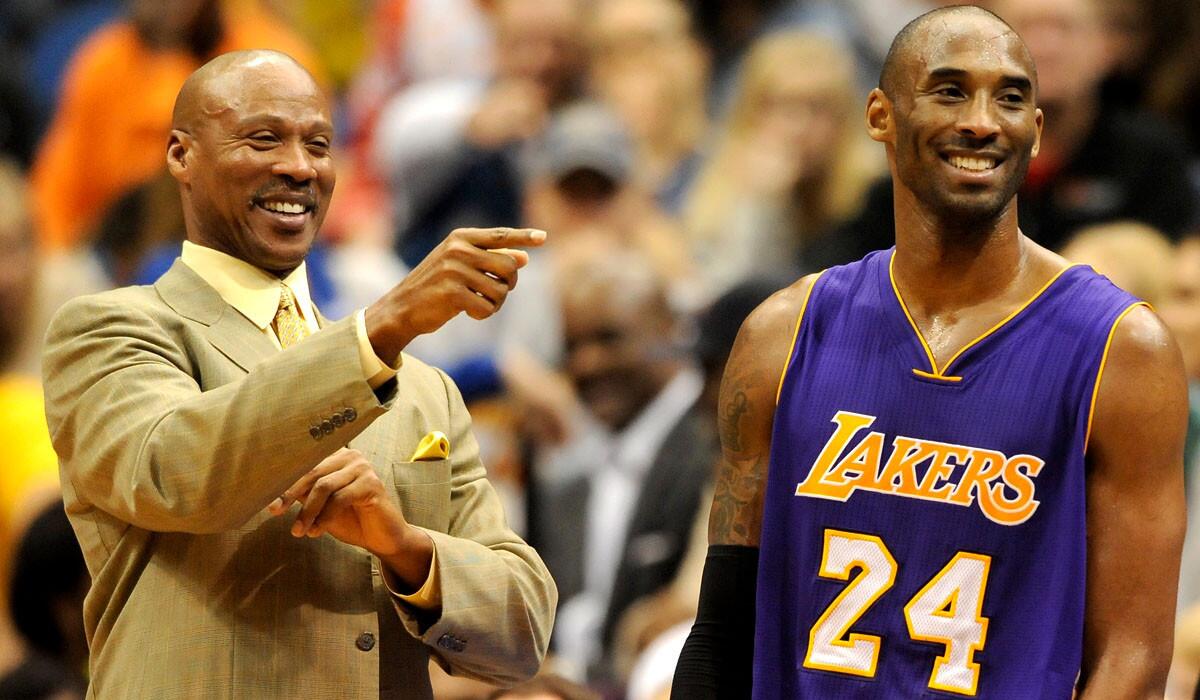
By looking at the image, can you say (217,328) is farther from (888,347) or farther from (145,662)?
(888,347)

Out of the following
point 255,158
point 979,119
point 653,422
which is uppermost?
point 979,119

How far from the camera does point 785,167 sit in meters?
7.55

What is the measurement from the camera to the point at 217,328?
3432 millimetres

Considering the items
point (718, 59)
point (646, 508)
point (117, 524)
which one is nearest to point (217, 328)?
point (117, 524)

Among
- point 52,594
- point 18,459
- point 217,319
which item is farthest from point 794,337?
point 18,459

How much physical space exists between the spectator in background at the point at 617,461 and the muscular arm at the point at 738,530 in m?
2.45

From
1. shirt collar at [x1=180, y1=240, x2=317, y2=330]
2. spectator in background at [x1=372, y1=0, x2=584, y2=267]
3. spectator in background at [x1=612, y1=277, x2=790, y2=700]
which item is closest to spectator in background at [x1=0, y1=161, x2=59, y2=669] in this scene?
spectator in background at [x1=372, y1=0, x2=584, y2=267]

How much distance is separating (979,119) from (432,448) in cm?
106

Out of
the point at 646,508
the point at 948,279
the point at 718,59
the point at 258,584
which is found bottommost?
the point at 646,508

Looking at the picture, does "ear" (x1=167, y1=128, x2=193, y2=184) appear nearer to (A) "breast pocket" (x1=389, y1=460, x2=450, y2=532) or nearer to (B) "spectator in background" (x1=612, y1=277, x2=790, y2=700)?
(A) "breast pocket" (x1=389, y1=460, x2=450, y2=532)

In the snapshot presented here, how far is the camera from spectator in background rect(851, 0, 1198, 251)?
21.0 feet

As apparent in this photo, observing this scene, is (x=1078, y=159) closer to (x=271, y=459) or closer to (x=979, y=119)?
(x=979, y=119)

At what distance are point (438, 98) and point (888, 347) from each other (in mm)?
4831

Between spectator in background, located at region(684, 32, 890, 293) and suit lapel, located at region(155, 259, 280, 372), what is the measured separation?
153 inches
